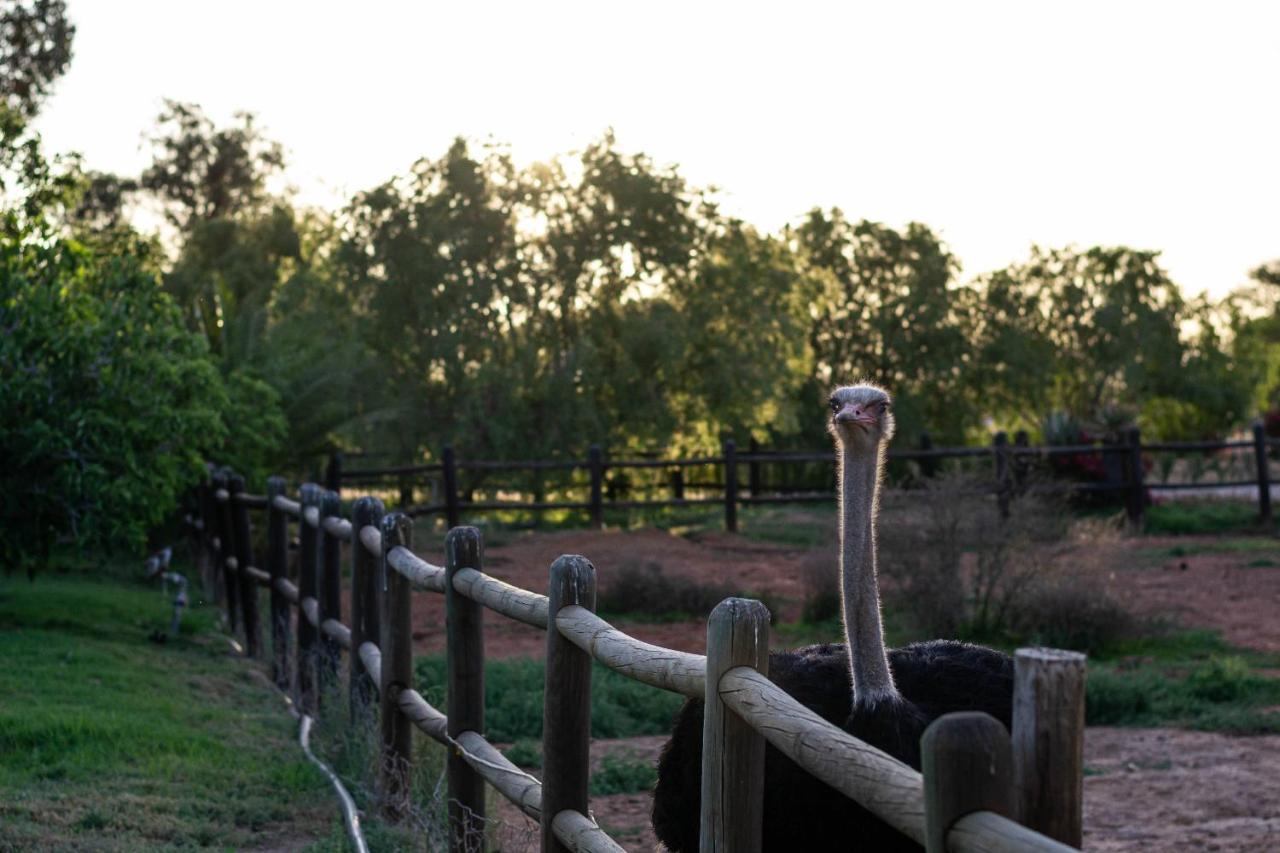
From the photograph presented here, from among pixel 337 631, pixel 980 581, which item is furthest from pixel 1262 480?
pixel 337 631

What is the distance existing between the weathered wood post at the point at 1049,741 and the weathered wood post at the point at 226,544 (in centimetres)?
908

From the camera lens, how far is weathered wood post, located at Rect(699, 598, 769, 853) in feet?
8.91

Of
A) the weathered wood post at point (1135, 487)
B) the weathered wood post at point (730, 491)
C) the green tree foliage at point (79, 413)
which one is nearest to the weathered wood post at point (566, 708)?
the green tree foliage at point (79, 413)

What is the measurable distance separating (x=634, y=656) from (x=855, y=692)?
0.49m

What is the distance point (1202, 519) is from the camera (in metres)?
18.0

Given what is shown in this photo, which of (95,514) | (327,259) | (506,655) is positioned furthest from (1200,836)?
(327,259)

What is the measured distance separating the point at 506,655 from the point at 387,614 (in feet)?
15.1

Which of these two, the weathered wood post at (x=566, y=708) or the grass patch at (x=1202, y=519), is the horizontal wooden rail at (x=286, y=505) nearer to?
the weathered wood post at (x=566, y=708)

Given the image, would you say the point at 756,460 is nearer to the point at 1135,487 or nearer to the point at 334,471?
the point at 1135,487

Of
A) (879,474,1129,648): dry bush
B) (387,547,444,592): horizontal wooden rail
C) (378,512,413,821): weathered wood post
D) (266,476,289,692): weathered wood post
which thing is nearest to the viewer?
(387,547,444,592): horizontal wooden rail

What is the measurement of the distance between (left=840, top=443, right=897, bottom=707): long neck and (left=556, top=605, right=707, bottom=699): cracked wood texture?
41 centimetres

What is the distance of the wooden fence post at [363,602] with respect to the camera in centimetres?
629

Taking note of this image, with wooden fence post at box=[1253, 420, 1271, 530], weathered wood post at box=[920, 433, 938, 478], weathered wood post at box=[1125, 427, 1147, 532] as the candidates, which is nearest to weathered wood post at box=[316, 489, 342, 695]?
weathered wood post at box=[1125, 427, 1147, 532]

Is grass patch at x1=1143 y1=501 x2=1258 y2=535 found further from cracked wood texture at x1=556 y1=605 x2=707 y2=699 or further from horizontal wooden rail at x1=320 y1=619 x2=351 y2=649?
cracked wood texture at x1=556 y1=605 x2=707 y2=699
